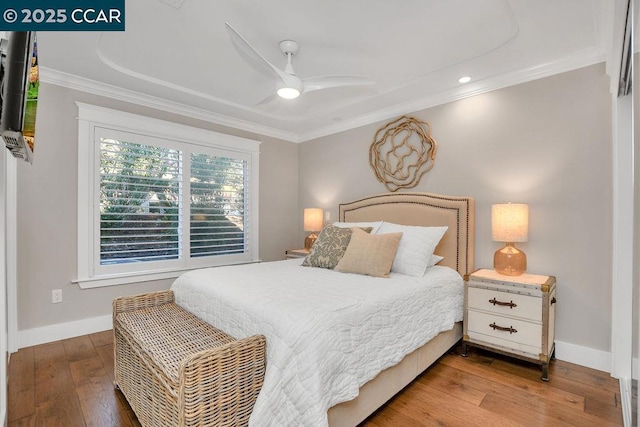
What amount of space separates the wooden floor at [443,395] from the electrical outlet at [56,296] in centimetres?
47

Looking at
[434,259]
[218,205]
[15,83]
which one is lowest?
[434,259]

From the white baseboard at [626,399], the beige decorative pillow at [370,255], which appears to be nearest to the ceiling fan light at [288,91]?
the beige decorative pillow at [370,255]

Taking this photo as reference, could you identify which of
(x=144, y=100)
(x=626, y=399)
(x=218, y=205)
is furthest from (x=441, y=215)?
(x=144, y=100)

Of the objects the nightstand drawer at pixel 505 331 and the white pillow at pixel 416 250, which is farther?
the white pillow at pixel 416 250

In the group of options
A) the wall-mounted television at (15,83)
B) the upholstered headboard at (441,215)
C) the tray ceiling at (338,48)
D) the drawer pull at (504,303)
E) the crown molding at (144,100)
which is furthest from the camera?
the upholstered headboard at (441,215)

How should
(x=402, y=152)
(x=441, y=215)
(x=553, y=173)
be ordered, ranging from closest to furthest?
(x=553, y=173) → (x=441, y=215) → (x=402, y=152)

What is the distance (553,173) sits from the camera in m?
2.66

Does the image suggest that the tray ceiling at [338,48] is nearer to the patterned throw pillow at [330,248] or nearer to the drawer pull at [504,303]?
the patterned throw pillow at [330,248]

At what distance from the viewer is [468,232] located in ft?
10.0

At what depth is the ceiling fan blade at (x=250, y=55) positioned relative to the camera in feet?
6.00

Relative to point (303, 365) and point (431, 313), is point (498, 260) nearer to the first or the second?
point (431, 313)

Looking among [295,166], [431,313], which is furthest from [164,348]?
[295,166]

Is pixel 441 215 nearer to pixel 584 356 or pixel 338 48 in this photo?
pixel 584 356

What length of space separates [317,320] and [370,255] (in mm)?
1180
